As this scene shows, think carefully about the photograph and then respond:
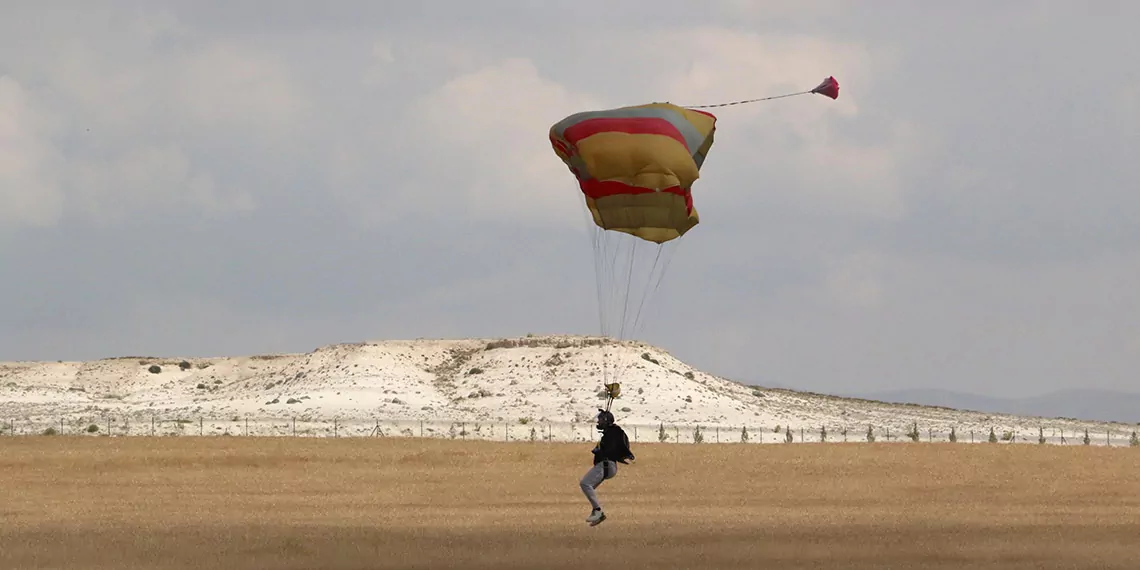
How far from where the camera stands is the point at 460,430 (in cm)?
7100

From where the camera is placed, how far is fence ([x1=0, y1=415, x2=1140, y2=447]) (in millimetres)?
66250

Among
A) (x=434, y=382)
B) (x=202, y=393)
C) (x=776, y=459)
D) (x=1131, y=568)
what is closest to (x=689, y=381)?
(x=434, y=382)

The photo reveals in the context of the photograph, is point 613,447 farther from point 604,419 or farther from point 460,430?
point 460,430

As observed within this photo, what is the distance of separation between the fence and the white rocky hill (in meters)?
0.17

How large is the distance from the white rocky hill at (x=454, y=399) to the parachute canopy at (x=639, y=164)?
116ft

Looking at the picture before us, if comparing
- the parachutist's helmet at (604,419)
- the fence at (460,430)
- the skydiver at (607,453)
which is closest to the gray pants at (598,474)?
the skydiver at (607,453)

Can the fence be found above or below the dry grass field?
above

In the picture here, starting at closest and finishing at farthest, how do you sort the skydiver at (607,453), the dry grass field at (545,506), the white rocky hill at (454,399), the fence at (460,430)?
the dry grass field at (545,506)
the skydiver at (607,453)
the fence at (460,430)
the white rocky hill at (454,399)

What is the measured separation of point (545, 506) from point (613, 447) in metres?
8.96

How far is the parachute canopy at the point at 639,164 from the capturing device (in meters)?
30.4

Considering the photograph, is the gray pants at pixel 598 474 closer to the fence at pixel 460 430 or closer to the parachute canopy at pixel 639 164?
the parachute canopy at pixel 639 164

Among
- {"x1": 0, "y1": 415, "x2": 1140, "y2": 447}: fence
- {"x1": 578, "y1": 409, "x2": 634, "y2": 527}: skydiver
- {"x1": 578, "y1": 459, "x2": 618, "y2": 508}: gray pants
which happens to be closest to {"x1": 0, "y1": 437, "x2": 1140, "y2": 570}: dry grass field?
{"x1": 578, "y1": 459, "x2": 618, "y2": 508}: gray pants

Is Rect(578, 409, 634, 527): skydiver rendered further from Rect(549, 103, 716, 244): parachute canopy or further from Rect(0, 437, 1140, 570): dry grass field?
Rect(549, 103, 716, 244): parachute canopy

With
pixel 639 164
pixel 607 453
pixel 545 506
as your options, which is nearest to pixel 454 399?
pixel 545 506
